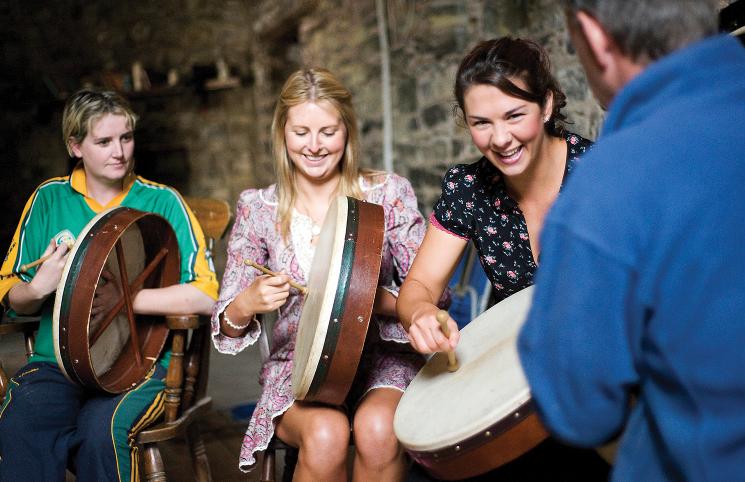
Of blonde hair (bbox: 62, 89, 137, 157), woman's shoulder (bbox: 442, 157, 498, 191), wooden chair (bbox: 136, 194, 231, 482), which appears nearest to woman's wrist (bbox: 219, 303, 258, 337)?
wooden chair (bbox: 136, 194, 231, 482)

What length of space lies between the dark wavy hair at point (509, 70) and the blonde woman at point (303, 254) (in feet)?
1.54

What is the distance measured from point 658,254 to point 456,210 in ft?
3.50

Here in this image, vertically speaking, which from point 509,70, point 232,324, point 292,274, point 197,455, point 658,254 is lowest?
point 197,455

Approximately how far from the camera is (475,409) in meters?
1.25

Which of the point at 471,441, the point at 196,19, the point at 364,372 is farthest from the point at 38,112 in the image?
the point at 471,441

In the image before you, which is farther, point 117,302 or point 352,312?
point 117,302

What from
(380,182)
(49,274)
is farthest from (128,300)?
(380,182)

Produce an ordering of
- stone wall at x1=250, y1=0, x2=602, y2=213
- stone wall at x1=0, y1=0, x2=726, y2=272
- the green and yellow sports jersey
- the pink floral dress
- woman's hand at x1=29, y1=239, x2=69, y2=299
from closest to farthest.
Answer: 1. the pink floral dress
2. woman's hand at x1=29, y1=239, x2=69, y2=299
3. the green and yellow sports jersey
4. stone wall at x1=250, y1=0, x2=602, y2=213
5. stone wall at x1=0, y1=0, x2=726, y2=272

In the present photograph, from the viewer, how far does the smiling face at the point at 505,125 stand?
1626mm

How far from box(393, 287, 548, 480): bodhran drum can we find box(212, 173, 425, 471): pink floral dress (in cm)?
38

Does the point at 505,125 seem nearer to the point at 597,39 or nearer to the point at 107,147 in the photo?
Result: the point at 597,39

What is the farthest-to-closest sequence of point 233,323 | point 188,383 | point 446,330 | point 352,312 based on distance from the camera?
point 188,383 < point 233,323 < point 352,312 < point 446,330

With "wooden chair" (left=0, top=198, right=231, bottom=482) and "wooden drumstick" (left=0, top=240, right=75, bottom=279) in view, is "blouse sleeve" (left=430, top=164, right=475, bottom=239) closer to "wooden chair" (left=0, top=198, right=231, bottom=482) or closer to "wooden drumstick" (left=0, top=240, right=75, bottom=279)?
"wooden chair" (left=0, top=198, right=231, bottom=482)

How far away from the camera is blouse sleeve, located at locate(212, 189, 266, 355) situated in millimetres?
2021
